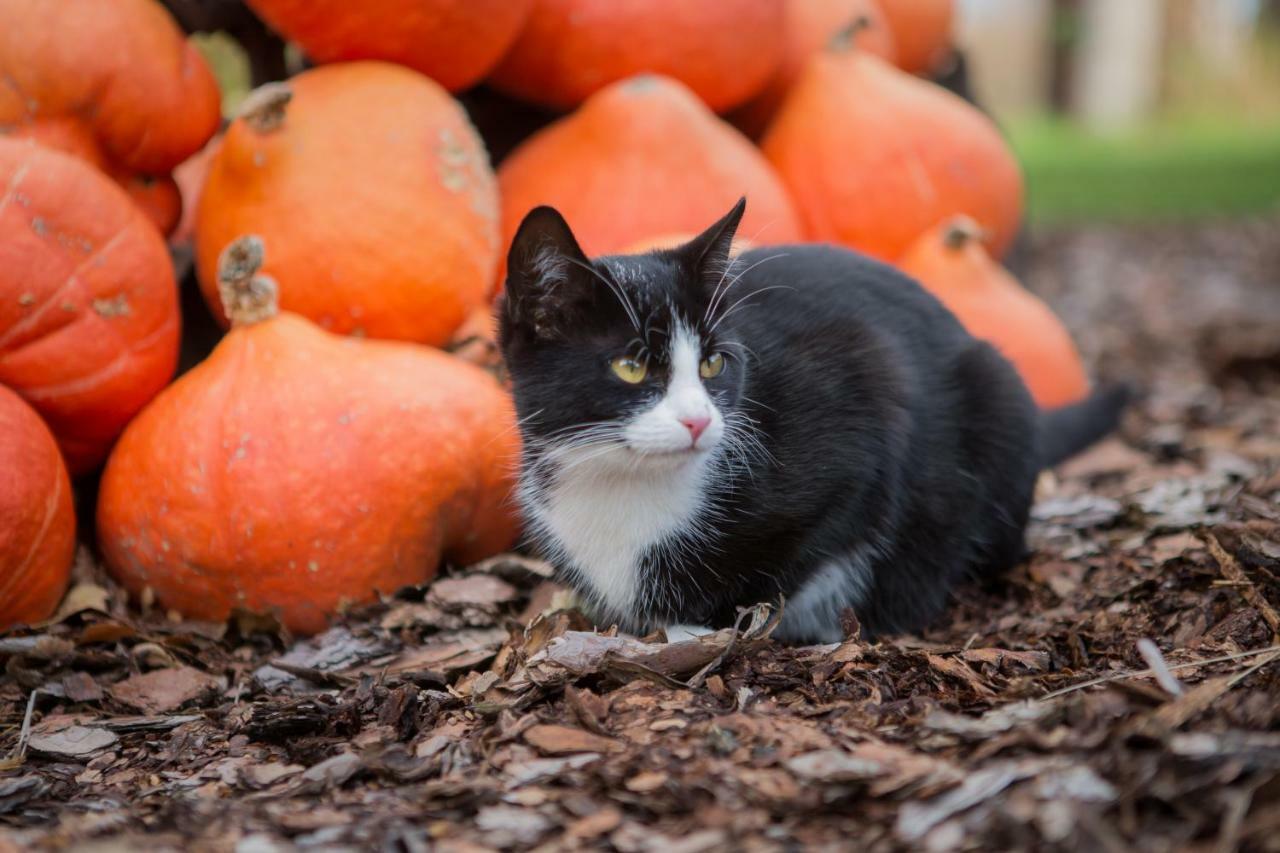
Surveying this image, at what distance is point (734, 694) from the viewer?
7.07 ft

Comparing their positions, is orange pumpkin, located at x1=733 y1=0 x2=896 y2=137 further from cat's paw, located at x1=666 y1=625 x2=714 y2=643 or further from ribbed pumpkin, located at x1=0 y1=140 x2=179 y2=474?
cat's paw, located at x1=666 y1=625 x2=714 y2=643

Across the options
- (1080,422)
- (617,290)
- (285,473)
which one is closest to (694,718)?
(617,290)

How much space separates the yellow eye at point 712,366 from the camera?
Answer: 7.83 ft

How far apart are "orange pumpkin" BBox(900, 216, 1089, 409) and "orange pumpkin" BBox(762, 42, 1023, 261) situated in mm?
218

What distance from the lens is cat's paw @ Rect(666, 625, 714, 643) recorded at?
250cm

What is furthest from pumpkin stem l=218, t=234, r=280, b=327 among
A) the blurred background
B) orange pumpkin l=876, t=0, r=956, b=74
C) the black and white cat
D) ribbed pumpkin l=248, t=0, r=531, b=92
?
the blurred background

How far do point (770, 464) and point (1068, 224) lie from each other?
27.7 ft

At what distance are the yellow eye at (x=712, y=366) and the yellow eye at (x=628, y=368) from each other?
0.14 m

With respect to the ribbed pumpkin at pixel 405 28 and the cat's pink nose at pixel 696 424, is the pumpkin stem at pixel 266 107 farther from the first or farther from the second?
the cat's pink nose at pixel 696 424

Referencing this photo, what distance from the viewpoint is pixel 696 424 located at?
221 centimetres

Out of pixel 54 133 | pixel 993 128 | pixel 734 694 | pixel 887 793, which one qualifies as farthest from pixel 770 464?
pixel 993 128

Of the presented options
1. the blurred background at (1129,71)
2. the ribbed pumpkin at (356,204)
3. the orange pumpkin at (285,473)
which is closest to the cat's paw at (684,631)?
the orange pumpkin at (285,473)

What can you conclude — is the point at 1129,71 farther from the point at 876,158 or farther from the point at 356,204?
the point at 356,204

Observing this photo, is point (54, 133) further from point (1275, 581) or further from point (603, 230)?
point (1275, 581)
